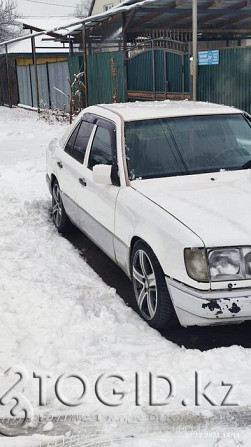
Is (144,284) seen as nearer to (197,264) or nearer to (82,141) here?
(197,264)

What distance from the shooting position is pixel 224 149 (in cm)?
511

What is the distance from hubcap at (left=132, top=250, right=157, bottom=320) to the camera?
4.19 meters

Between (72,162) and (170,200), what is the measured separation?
2.10 m

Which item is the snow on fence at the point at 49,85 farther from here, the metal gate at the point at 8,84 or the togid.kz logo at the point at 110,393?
the togid.kz logo at the point at 110,393

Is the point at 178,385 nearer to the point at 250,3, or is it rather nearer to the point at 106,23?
the point at 250,3

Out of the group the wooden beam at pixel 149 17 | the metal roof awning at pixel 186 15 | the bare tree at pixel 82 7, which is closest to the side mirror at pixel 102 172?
the metal roof awning at pixel 186 15

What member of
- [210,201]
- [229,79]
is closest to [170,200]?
[210,201]

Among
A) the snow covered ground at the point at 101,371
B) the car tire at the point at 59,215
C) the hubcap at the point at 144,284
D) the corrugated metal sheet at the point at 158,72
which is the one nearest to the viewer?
the snow covered ground at the point at 101,371

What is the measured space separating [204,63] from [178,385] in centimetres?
1160

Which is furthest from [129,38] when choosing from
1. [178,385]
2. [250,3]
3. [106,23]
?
[178,385]

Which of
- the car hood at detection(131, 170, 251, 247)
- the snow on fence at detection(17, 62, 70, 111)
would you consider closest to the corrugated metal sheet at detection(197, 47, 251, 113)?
the snow on fence at detection(17, 62, 70, 111)

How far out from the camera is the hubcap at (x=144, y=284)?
4188 mm

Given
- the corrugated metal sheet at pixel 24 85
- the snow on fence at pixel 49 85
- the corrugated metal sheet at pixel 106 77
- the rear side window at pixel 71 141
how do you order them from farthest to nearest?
the corrugated metal sheet at pixel 24 85, the snow on fence at pixel 49 85, the corrugated metal sheet at pixel 106 77, the rear side window at pixel 71 141

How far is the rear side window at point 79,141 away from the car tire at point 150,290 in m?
1.80
